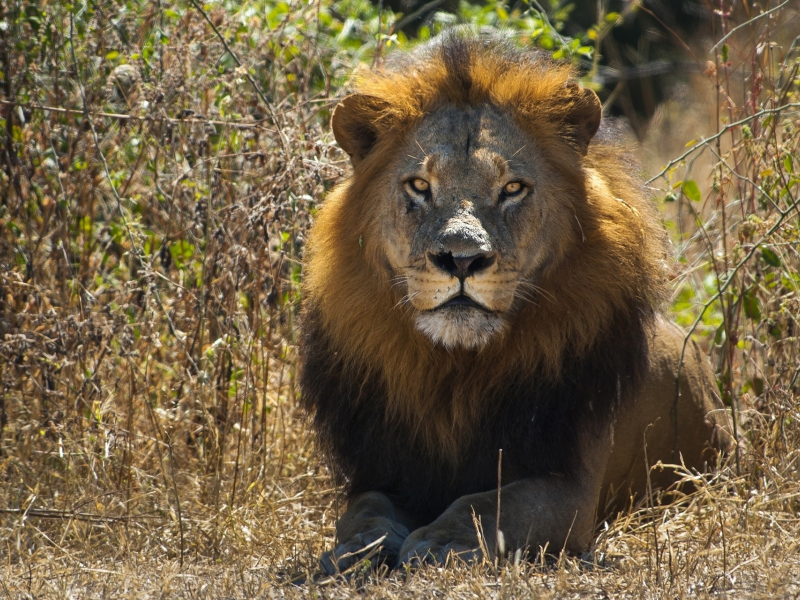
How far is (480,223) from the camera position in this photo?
378 centimetres

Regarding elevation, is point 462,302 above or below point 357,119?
below

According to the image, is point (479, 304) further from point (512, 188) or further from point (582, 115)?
point (582, 115)

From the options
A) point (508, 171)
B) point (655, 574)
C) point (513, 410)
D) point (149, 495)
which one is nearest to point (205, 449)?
point (149, 495)

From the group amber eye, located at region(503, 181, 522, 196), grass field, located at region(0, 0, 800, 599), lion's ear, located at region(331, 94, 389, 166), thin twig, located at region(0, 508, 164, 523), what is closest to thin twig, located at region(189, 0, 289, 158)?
grass field, located at region(0, 0, 800, 599)

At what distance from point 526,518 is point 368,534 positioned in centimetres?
56

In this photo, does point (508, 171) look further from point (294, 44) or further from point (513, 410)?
point (294, 44)

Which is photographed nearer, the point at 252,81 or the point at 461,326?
the point at 461,326

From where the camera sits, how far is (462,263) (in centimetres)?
362

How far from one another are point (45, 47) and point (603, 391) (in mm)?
3403

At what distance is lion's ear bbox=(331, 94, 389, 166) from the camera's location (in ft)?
13.9

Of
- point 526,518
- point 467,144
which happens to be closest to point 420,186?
point 467,144

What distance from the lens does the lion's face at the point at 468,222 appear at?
3689 mm

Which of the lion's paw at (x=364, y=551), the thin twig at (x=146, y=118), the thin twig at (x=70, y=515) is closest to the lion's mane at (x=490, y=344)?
the lion's paw at (x=364, y=551)

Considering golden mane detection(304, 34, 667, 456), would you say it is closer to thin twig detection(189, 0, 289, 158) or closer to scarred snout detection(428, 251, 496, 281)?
scarred snout detection(428, 251, 496, 281)
